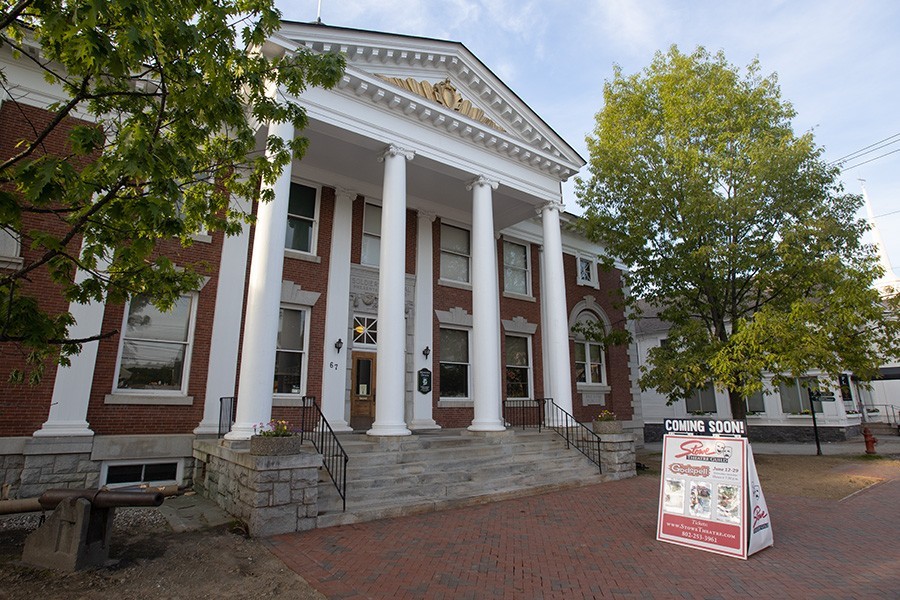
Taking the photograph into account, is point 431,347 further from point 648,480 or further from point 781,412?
point 781,412

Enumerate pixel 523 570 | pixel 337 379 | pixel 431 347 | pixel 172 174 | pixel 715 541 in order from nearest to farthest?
pixel 172 174, pixel 523 570, pixel 715 541, pixel 337 379, pixel 431 347

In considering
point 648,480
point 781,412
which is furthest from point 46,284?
point 781,412

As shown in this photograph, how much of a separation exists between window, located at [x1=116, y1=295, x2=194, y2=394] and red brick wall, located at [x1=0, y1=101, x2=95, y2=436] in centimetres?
115

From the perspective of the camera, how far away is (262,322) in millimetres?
8867

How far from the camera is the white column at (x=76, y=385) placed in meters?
8.99

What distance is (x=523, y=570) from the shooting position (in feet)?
17.9

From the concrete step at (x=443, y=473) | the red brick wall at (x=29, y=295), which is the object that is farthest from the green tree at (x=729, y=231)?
the red brick wall at (x=29, y=295)

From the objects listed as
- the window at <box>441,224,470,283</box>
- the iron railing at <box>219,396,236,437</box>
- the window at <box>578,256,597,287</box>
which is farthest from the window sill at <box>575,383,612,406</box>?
the iron railing at <box>219,396,236,437</box>

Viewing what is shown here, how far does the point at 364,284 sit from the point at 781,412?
21157 millimetres

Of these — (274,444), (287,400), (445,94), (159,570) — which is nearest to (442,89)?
(445,94)

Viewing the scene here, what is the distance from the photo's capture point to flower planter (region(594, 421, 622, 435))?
1174 centimetres

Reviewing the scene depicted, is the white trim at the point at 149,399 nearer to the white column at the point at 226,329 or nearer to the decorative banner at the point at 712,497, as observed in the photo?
the white column at the point at 226,329

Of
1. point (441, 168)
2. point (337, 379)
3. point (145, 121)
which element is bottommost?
point (337, 379)

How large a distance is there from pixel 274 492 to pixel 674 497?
544 centimetres
